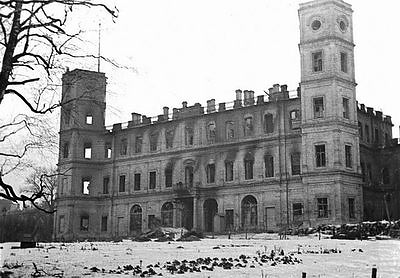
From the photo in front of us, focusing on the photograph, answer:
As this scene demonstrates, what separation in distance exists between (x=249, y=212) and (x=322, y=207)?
773 centimetres

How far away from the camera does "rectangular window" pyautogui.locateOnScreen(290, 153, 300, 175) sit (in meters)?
50.9

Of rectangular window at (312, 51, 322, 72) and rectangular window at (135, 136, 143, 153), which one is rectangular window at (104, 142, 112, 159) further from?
rectangular window at (312, 51, 322, 72)

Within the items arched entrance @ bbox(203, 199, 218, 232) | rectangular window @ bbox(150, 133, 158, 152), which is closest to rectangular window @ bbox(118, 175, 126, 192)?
rectangular window @ bbox(150, 133, 158, 152)

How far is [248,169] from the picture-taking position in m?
54.8

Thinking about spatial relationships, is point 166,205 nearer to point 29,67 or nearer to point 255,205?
point 255,205

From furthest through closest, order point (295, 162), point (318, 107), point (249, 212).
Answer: point (249, 212) → point (295, 162) → point (318, 107)

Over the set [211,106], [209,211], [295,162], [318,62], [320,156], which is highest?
[318,62]

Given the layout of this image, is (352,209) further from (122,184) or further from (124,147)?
(124,147)

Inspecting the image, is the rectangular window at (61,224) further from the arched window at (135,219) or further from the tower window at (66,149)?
the arched window at (135,219)

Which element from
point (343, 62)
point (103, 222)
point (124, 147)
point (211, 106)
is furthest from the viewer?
point (124, 147)

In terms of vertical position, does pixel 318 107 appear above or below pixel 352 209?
above

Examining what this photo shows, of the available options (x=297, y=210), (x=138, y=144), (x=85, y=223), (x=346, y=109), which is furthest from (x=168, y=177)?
(x=346, y=109)

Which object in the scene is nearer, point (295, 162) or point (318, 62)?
point (318, 62)

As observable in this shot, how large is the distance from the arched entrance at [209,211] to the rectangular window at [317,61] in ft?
50.2
